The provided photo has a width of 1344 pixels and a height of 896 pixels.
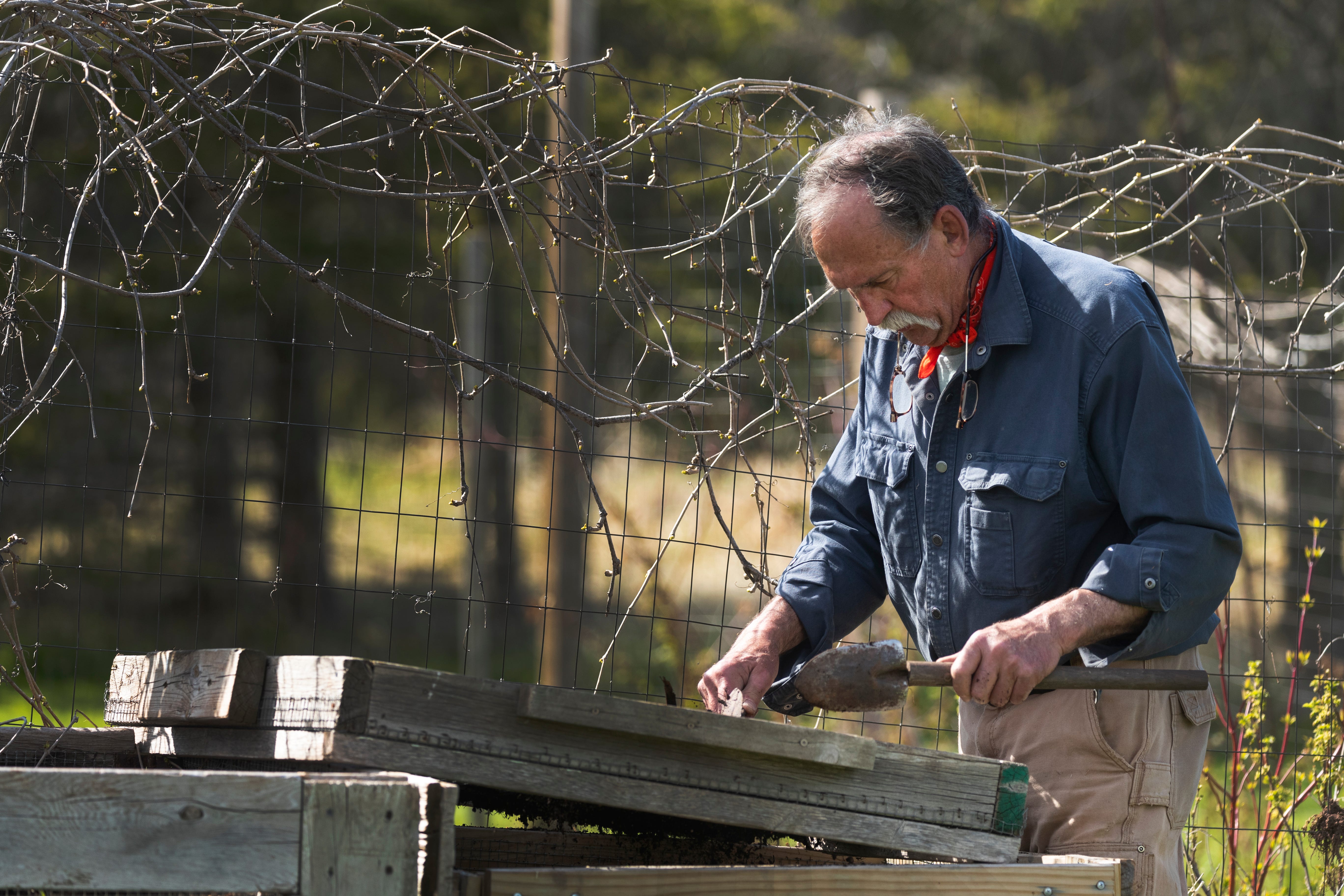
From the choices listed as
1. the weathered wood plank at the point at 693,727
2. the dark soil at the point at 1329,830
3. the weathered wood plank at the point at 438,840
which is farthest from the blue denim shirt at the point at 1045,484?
the dark soil at the point at 1329,830

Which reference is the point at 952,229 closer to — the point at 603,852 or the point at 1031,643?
the point at 1031,643

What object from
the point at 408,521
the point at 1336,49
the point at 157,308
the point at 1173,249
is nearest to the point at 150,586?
the point at 157,308

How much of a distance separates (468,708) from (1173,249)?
910 centimetres

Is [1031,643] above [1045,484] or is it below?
below

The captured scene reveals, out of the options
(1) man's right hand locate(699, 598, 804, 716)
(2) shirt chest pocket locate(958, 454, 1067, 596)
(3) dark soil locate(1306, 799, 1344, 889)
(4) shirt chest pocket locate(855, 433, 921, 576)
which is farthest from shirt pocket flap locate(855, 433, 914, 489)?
(3) dark soil locate(1306, 799, 1344, 889)

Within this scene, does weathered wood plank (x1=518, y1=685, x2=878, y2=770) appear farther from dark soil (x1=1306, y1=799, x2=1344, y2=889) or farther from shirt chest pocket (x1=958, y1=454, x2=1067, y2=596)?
dark soil (x1=1306, y1=799, x2=1344, y2=889)

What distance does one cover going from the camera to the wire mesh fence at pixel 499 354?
2.93m

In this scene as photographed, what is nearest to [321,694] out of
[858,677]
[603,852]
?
[603,852]

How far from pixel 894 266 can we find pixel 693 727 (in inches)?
41.9

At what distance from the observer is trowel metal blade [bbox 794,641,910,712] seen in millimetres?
2117

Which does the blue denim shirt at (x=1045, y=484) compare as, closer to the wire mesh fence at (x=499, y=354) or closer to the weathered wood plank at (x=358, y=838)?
the wire mesh fence at (x=499, y=354)

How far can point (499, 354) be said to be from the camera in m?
11.7

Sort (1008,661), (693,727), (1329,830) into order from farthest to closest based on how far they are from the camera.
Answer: (1329,830)
(1008,661)
(693,727)

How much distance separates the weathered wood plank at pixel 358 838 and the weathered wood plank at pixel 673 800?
0.13 meters
